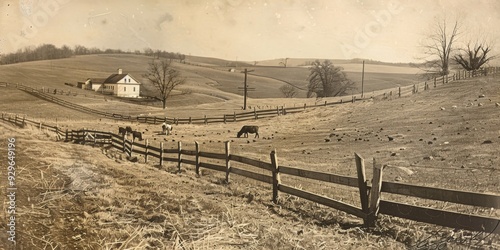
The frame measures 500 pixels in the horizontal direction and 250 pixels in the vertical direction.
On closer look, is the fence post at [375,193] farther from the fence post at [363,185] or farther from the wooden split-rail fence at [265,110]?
the wooden split-rail fence at [265,110]

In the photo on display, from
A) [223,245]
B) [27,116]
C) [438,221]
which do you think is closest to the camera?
[223,245]

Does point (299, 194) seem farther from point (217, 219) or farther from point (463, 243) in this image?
point (463, 243)

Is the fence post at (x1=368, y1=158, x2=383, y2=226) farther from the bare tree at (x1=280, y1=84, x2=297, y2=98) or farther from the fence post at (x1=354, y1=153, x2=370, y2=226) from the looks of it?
the bare tree at (x1=280, y1=84, x2=297, y2=98)

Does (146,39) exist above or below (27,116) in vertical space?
above

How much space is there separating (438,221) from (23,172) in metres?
6.38

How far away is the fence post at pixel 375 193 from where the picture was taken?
5707 mm

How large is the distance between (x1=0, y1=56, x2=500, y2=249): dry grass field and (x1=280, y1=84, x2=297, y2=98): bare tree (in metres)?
9.47

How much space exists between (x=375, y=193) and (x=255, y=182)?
18.0 feet

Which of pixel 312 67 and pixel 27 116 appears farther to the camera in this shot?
pixel 312 67

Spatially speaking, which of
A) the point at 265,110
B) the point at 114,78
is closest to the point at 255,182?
the point at 265,110

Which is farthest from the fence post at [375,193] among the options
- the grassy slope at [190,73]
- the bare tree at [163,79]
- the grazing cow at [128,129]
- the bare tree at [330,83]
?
the grazing cow at [128,129]

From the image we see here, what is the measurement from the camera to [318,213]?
688 centimetres

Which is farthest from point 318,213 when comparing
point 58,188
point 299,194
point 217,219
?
point 58,188

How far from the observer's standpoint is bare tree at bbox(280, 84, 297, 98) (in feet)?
89.5
